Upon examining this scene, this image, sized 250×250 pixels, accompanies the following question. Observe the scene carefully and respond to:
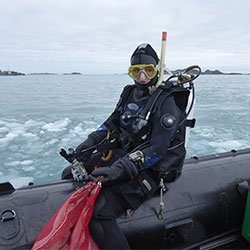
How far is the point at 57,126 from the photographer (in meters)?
6.47

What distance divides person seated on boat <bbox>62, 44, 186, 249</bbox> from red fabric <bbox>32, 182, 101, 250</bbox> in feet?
0.33

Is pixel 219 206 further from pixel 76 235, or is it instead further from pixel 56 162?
pixel 56 162

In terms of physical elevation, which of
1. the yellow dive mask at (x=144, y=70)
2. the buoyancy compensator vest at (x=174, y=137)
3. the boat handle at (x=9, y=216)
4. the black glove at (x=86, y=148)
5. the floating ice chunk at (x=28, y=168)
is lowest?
the floating ice chunk at (x=28, y=168)

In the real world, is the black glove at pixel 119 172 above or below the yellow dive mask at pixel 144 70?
below

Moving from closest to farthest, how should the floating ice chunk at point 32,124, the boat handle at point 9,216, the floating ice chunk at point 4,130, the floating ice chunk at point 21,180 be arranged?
the boat handle at point 9,216 < the floating ice chunk at point 21,180 < the floating ice chunk at point 4,130 < the floating ice chunk at point 32,124

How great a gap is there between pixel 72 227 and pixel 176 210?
81cm

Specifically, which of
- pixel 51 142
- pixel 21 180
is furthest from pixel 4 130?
pixel 21 180

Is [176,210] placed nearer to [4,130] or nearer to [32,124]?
[4,130]

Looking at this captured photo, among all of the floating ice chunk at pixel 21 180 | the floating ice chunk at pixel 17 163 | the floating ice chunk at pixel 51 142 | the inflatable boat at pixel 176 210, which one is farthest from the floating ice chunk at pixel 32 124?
the inflatable boat at pixel 176 210

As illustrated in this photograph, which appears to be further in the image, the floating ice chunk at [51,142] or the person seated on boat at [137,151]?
the floating ice chunk at [51,142]

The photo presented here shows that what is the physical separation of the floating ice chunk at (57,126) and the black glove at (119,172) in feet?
15.4

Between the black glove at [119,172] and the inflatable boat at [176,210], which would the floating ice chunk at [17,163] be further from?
the black glove at [119,172]

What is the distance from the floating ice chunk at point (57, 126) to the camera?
20.2 ft

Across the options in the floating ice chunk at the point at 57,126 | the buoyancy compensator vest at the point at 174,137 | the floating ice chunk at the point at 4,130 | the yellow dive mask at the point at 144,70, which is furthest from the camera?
the floating ice chunk at the point at 57,126
